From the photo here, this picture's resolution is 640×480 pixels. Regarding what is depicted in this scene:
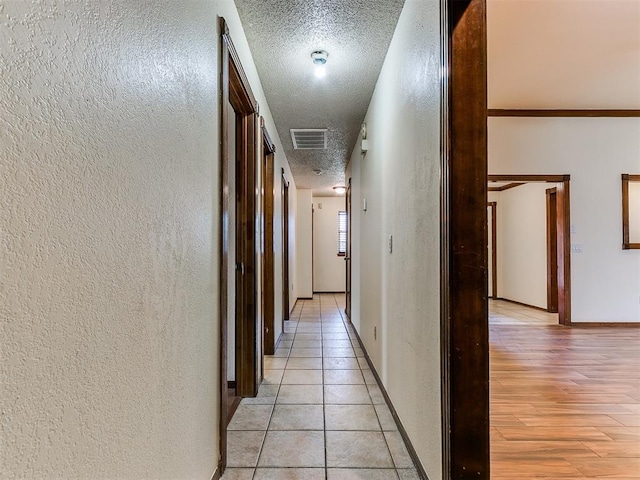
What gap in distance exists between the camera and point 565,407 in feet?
7.85

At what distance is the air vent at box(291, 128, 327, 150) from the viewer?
4043 millimetres

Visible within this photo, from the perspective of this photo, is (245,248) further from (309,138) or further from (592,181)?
(592,181)

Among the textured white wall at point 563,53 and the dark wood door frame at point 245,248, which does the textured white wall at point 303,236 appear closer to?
the textured white wall at point 563,53

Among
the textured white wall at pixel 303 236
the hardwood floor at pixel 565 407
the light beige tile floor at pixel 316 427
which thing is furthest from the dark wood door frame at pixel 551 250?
the textured white wall at pixel 303 236

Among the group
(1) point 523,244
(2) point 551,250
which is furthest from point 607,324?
(1) point 523,244

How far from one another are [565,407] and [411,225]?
168 centimetres

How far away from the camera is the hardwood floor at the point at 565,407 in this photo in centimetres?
177

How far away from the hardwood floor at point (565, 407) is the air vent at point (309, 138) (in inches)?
112

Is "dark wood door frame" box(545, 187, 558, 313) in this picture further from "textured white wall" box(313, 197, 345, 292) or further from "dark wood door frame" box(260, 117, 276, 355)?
"dark wood door frame" box(260, 117, 276, 355)

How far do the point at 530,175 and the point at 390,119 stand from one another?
11.4ft

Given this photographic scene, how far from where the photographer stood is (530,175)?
4965mm

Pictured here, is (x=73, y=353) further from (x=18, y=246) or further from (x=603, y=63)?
(x=603, y=63)

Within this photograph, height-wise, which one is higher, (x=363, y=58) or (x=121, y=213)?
(x=363, y=58)

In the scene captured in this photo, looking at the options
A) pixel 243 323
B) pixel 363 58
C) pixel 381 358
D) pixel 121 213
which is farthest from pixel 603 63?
pixel 121 213
